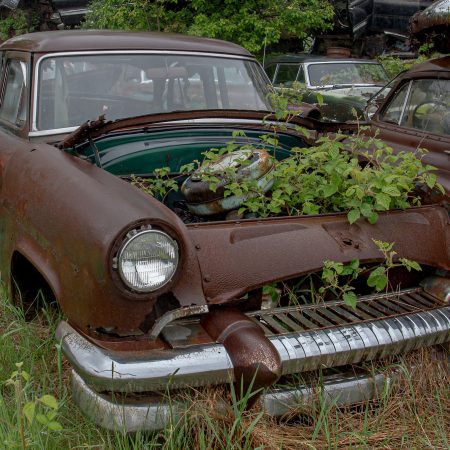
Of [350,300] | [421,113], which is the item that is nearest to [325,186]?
[350,300]

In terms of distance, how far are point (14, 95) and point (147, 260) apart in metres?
1.93

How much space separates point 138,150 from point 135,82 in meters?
0.59

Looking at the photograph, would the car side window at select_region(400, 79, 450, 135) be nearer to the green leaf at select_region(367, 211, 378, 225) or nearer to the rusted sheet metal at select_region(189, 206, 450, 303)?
the rusted sheet metal at select_region(189, 206, 450, 303)

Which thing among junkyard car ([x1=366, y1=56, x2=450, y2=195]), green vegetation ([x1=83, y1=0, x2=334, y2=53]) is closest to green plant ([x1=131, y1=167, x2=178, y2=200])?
junkyard car ([x1=366, y1=56, x2=450, y2=195])

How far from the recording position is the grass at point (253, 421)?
6.48 feet

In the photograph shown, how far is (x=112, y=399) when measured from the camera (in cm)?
194

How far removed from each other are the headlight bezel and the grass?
1.18 ft

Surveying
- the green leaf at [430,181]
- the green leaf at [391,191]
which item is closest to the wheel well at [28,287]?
the green leaf at [391,191]

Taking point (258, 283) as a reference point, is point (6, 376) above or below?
below

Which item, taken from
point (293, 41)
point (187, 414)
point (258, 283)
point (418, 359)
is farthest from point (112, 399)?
point (293, 41)

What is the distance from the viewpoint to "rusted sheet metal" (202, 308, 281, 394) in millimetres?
1960

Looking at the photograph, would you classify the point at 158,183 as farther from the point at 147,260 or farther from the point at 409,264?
the point at 409,264

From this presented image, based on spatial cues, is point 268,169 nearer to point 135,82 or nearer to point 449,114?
point 135,82

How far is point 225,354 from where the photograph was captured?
1975 millimetres
